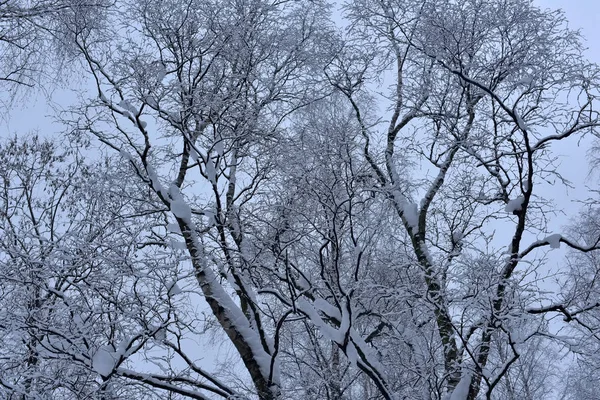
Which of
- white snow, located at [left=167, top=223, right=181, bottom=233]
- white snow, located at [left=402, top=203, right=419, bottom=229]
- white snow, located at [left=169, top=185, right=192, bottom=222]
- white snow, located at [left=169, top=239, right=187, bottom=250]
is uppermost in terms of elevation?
white snow, located at [left=402, top=203, right=419, bottom=229]

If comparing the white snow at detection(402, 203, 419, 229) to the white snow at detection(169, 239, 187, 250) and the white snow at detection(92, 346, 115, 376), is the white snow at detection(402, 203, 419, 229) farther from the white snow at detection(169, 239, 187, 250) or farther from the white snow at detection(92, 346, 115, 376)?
the white snow at detection(92, 346, 115, 376)

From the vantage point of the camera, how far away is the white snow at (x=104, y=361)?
490 centimetres

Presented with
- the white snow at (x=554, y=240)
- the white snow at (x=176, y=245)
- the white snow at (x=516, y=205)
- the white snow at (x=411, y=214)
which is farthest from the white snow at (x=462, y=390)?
the white snow at (x=176, y=245)

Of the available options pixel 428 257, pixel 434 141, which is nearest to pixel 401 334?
pixel 428 257

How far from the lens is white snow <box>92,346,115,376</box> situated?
4.90 metres

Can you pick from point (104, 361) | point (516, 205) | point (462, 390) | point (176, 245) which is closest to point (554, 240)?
point (516, 205)

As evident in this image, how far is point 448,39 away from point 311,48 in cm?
248

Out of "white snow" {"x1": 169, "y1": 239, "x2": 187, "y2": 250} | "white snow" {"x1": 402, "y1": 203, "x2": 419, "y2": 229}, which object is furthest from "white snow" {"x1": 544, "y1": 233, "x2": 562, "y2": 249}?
"white snow" {"x1": 169, "y1": 239, "x2": 187, "y2": 250}

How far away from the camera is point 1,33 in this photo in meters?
5.72

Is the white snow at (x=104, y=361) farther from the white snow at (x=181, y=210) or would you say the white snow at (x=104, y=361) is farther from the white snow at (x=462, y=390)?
the white snow at (x=462, y=390)

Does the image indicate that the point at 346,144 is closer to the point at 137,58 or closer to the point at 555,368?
the point at 137,58

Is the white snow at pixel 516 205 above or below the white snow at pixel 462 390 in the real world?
above

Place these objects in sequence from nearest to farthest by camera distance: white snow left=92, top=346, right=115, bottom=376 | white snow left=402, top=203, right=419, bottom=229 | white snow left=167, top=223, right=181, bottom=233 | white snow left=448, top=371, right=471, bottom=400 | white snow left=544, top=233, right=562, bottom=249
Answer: white snow left=92, top=346, right=115, bottom=376
white snow left=167, top=223, right=181, bottom=233
white snow left=448, top=371, right=471, bottom=400
white snow left=544, top=233, right=562, bottom=249
white snow left=402, top=203, right=419, bottom=229

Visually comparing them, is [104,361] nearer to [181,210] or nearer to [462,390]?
[181,210]
